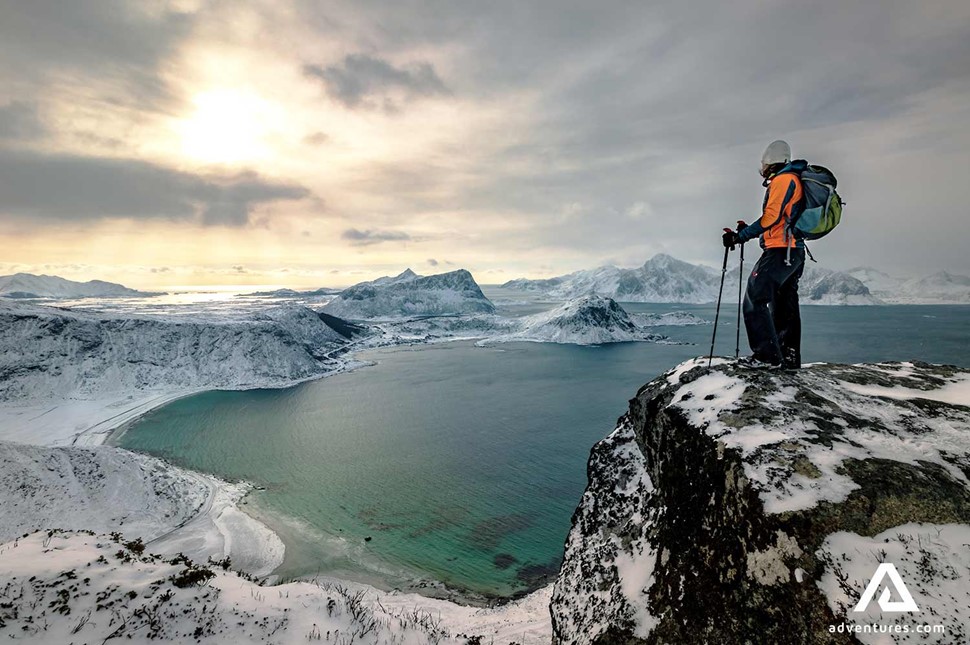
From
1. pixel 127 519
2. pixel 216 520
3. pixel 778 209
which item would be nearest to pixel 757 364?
pixel 778 209

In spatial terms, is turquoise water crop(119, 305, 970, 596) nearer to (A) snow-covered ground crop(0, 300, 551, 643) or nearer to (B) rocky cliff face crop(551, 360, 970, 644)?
(A) snow-covered ground crop(0, 300, 551, 643)

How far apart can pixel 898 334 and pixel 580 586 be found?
187 metres

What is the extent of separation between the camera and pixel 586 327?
6225 inches

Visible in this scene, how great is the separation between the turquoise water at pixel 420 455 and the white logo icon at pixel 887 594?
76.2 feet

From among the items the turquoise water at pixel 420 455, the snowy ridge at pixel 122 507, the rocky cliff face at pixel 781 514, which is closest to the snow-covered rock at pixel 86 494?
the snowy ridge at pixel 122 507

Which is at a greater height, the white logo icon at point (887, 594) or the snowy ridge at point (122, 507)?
the white logo icon at point (887, 594)

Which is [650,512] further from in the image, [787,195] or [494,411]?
[494,411]

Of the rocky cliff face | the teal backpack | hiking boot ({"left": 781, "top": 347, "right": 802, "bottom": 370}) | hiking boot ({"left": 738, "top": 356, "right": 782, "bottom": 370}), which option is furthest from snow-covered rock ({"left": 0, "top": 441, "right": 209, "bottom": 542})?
the teal backpack

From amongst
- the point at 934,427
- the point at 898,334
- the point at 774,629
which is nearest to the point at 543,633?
the point at 774,629

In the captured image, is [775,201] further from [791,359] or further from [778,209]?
[791,359]

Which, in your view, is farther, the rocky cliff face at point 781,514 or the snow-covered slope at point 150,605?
the snow-covered slope at point 150,605

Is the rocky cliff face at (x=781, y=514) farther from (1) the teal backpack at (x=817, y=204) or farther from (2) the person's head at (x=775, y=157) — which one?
(2) the person's head at (x=775, y=157)

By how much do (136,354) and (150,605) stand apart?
101363 millimetres

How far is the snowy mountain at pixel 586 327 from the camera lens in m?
156
